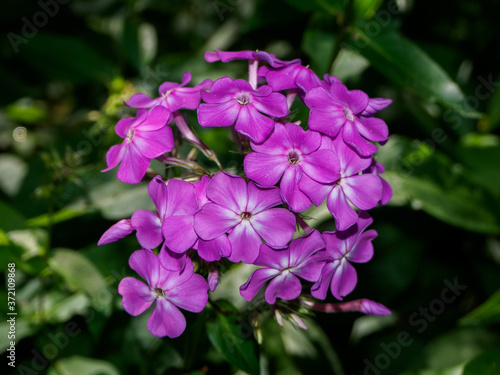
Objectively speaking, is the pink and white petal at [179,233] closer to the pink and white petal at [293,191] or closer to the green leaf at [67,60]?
the pink and white petal at [293,191]

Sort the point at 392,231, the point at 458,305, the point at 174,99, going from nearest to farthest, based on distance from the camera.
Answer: the point at 174,99
the point at 392,231
the point at 458,305

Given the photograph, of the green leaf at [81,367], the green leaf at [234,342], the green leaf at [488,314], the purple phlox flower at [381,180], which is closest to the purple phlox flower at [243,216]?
the purple phlox flower at [381,180]

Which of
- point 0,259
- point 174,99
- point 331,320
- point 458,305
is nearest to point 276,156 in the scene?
point 174,99

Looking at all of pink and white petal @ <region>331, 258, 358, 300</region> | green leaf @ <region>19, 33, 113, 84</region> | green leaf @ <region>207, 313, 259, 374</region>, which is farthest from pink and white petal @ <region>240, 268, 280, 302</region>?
green leaf @ <region>19, 33, 113, 84</region>

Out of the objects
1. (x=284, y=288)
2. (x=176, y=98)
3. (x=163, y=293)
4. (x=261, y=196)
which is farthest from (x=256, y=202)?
(x=176, y=98)

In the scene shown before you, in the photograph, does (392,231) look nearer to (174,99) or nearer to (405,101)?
(405,101)

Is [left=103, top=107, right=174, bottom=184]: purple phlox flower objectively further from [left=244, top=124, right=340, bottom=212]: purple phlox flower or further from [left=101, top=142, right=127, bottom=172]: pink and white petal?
[left=244, top=124, right=340, bottom=212]: purple phlox flower
